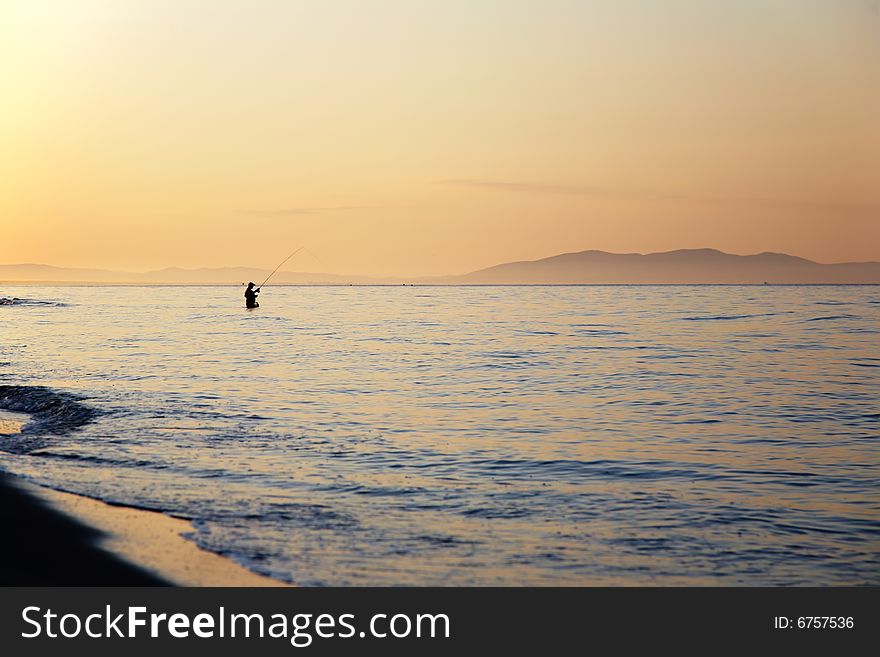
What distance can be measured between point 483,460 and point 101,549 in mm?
6338

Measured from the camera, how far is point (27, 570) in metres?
7.25

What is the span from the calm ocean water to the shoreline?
34cm

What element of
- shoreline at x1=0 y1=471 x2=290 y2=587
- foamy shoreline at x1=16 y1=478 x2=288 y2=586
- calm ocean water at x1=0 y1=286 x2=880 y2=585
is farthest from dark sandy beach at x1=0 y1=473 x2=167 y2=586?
calm ocean water at x1=0 y1=286 x2=880 y2=585

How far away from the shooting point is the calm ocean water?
8242 mm

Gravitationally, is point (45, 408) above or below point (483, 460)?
above

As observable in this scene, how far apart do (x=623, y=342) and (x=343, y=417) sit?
24111 mm

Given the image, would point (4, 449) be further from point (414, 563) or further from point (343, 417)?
point (414, 563)

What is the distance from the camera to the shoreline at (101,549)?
23.6 ft

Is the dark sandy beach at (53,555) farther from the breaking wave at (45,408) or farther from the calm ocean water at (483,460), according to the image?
the breaking wave at (45,408)

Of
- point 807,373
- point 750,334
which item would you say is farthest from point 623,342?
point 807,373

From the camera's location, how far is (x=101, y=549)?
315 inches

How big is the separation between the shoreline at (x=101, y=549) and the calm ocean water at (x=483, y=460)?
0.34m

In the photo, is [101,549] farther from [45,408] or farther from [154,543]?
[45,408]

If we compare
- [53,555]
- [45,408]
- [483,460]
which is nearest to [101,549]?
[53,555]
